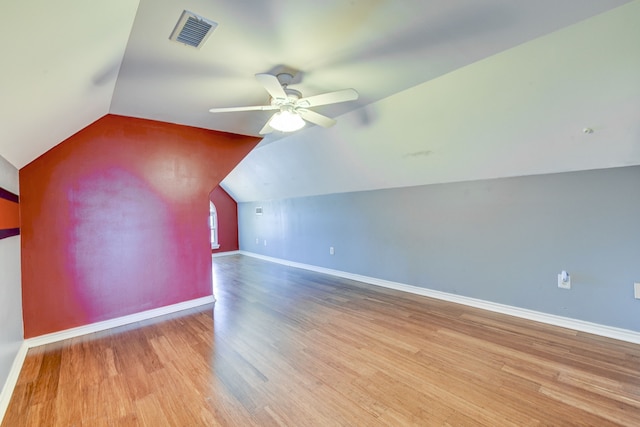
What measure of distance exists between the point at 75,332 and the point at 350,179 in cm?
372

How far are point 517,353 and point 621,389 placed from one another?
0.58 meters

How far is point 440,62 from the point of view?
2145 millimetres

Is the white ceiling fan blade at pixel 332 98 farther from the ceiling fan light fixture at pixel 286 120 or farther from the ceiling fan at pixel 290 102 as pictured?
the ceiling fan light fixture at pixel 286 120

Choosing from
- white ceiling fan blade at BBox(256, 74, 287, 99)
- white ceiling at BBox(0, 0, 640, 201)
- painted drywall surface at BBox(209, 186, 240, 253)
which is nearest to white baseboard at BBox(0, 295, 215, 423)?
white ceiling at BBox(0, 0, 640, 201)

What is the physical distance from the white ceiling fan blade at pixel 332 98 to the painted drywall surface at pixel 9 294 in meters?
2.31

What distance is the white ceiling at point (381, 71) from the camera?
1.48 metres

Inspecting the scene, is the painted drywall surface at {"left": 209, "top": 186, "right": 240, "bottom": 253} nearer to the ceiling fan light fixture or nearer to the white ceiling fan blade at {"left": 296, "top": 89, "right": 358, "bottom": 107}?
the ceiling fan light fixture

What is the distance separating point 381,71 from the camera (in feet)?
7.45

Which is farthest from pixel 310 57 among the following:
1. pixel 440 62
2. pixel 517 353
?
pixel 517 353

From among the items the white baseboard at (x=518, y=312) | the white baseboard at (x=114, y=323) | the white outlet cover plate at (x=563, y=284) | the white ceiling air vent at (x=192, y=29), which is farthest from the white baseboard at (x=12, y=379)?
the white outlet cover plate at (x=563, y=284)

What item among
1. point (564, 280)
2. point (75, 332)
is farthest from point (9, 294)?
point (564, 280)

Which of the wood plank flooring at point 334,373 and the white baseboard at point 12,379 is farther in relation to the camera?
the white baseboard at point 12,379

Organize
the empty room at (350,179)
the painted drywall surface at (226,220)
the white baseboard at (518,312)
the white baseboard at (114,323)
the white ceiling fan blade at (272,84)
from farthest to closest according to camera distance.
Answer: the painted drywall surface at (226,220), the white baseboard at (114,323), the white baseboard at (518,312), the white ceiling fan blade at (272,84), the empty room at (350,179)

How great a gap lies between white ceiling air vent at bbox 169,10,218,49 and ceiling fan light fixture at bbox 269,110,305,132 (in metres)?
0.71
